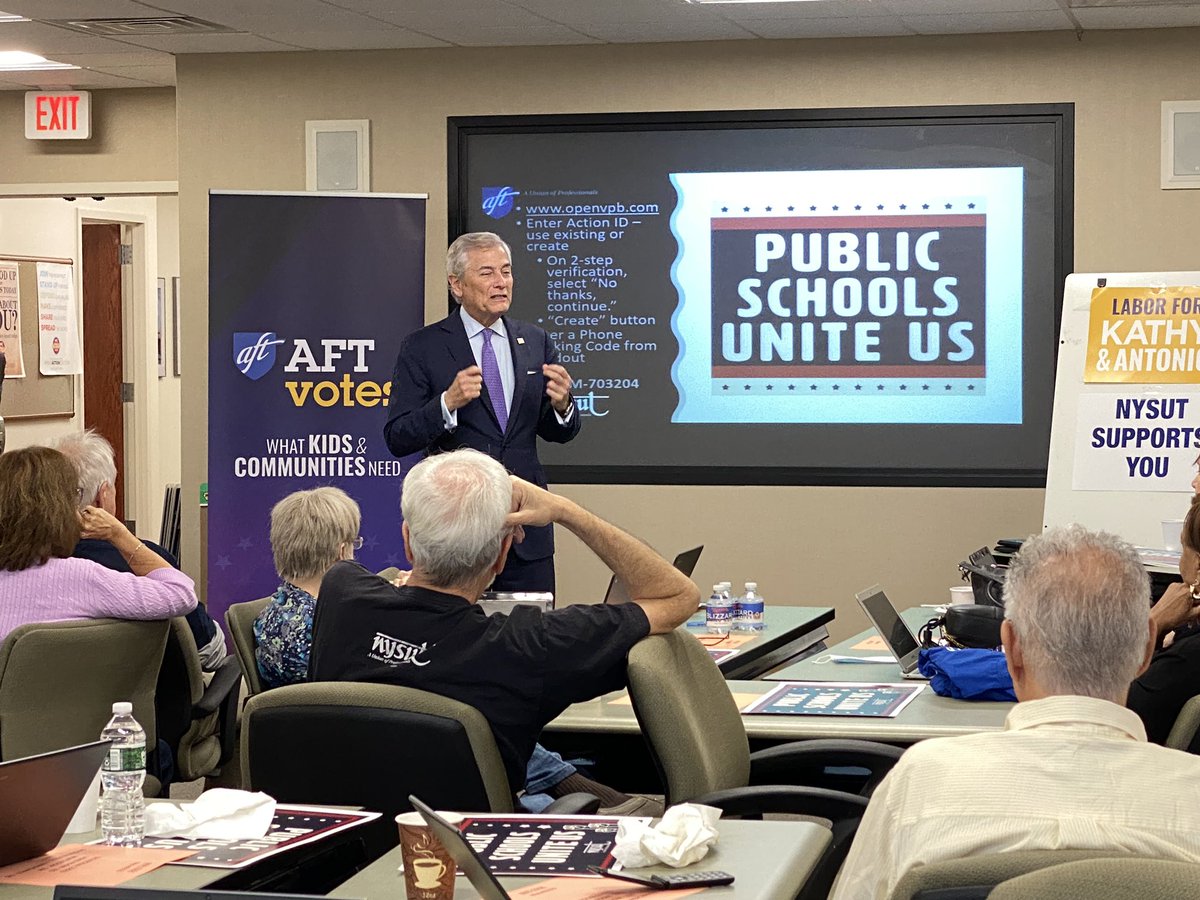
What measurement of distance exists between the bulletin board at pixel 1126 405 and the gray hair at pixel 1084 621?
4034 mm

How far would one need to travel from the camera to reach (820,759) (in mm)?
3107

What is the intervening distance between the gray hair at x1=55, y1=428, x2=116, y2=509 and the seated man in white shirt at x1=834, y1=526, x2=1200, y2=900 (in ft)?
9.77

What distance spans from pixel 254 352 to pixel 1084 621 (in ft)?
17.8

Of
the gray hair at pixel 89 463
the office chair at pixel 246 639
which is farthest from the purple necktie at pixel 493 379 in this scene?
the office chair at pixel 246 639

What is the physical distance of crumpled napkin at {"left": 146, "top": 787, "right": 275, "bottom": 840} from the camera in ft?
7.23

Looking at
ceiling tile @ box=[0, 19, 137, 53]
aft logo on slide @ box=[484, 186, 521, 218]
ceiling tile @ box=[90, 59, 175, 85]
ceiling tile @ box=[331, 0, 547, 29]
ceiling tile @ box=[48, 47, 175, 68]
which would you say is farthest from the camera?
ceiling tile @ box=[90, 59, 175, 85]

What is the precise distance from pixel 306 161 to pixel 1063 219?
341 cm

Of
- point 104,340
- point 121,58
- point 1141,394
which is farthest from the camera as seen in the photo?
point 104,340

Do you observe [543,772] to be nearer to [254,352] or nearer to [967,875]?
[967,875]

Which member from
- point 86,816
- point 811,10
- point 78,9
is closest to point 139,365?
point 78,9

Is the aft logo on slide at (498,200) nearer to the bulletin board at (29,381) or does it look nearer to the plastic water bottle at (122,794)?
the bulletin board at (29,381)

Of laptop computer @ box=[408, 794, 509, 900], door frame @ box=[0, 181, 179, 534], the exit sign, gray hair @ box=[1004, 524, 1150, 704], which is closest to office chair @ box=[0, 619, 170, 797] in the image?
laptop computer @ box=[408, 794, 509, 900]

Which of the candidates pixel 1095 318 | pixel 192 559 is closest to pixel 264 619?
pixel 1095 318

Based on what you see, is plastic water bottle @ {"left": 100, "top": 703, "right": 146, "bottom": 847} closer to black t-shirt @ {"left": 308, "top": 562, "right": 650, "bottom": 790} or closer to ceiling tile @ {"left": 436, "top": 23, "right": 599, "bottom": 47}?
black t-shirt @ {"left": 308, "top": 562, "right": 650, "bottom": 790}
